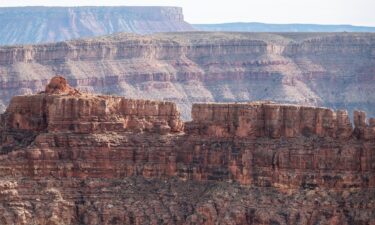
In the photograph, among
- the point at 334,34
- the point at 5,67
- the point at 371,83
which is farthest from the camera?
the point at 334,34

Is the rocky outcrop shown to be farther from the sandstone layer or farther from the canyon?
the sandstone layer

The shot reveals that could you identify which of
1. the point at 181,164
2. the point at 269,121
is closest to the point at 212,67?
the point at 181,164

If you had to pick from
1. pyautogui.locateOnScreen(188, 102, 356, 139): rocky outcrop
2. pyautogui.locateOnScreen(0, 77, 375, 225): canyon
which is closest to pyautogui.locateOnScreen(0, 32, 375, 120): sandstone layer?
pyautogui.locateOnScreen(0, 77, 375, 225): canyon

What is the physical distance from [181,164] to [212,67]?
98.2m

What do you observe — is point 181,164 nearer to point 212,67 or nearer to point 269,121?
point 269,121

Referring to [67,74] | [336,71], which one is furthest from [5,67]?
[336,71]

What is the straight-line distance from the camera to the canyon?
88.0m

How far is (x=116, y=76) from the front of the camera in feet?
593

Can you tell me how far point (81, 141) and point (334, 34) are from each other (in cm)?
11066

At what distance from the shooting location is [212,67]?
623 feet

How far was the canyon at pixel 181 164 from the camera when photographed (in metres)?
88.0

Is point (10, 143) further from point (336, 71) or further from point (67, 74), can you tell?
point (336, 71)

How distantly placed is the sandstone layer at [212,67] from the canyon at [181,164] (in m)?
79.2

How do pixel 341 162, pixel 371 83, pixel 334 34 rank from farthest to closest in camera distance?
pixel 334 34
pixel 371 83
pixel 341 162
